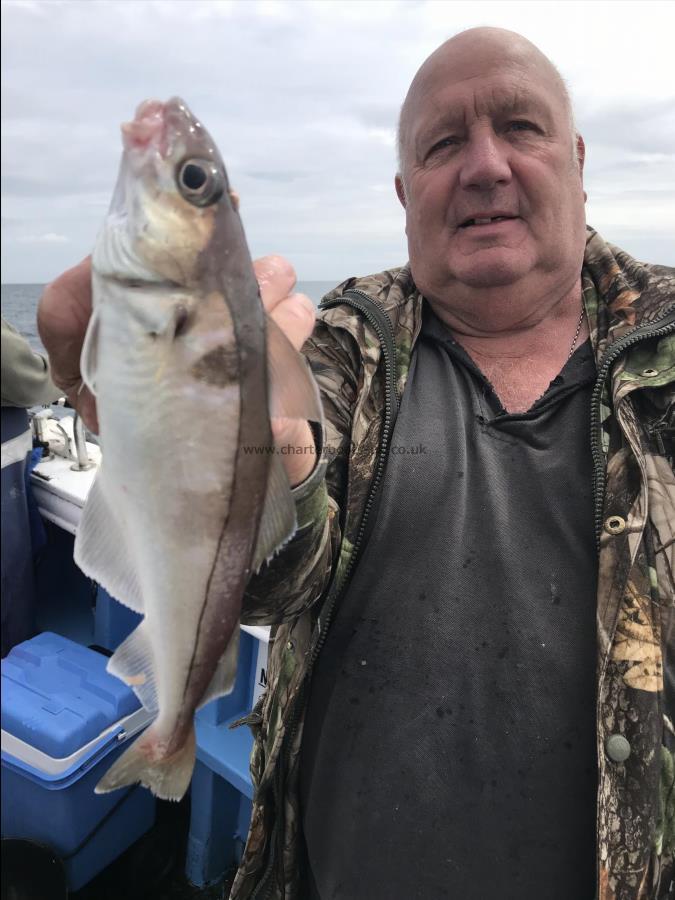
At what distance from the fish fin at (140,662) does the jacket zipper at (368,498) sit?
788 mm

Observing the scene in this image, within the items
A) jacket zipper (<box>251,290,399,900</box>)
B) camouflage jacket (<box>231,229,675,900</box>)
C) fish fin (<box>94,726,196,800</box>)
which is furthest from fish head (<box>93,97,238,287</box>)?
jacket zipper (<box>251,290,399,900</box>)

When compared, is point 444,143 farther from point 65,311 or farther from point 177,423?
point 177,423

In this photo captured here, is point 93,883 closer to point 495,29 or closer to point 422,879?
point 422,879

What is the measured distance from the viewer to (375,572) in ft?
6.57

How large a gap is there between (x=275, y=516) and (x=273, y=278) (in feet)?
1.87

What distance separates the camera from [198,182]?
1245mm

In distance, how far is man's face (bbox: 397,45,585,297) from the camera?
2480 millimetres

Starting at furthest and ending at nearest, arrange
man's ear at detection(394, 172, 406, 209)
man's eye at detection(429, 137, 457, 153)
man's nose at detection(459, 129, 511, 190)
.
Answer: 1. man's ear at detection(394, 172, 406, 209)
2. man's eye at detection(429, 137, 457, 153)
3. man's nose at detection(459, 129, 511, 190)

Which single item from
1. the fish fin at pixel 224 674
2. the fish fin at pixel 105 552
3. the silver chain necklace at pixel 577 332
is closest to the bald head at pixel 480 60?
the silver chain necklace at pixel 577 332

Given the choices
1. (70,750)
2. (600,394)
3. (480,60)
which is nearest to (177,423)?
(600,394)

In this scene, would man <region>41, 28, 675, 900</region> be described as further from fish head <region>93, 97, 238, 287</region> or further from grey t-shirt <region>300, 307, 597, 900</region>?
fish head <region>93, 97, 238, 287</region>

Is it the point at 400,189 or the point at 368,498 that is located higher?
the point at 400,189

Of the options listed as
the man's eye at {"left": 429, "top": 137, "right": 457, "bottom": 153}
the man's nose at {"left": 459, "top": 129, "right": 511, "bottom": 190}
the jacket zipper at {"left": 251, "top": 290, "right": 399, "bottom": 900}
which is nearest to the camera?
the jacket zipper at {"left": 251, "top": 290, "right": 399, "bottom": 900}

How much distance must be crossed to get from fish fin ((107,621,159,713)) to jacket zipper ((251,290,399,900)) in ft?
2.58
